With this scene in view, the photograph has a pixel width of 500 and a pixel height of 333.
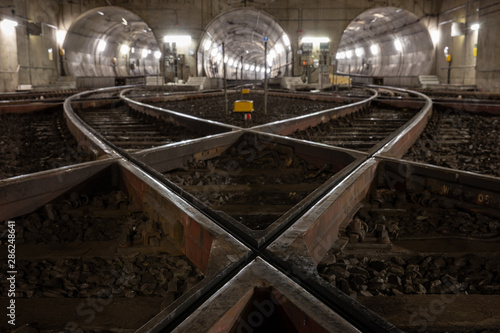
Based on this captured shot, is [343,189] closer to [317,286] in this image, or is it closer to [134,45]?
[317,286]

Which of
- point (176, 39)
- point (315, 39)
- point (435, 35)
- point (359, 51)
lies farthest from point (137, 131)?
point (359, 51)

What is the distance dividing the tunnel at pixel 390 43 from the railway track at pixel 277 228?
25.5m

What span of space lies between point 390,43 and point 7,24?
26.2 m

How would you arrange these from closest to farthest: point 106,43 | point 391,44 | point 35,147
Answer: point 35,147 → point 391,44 → point 106,43

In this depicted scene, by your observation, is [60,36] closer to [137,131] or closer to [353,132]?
[137,131]

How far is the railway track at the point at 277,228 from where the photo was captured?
51.0 inches

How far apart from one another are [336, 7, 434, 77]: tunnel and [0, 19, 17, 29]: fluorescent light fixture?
21244mm

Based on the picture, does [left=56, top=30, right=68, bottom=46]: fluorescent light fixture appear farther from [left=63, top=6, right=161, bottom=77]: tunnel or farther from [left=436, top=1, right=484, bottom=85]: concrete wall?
[left=436, top=1, right=484, bottom=85]: concrete wall

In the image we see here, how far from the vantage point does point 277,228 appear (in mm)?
1771

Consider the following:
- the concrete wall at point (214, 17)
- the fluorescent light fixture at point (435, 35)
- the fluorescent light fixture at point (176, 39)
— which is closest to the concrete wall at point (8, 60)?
the concrete wall at point (214, 17)

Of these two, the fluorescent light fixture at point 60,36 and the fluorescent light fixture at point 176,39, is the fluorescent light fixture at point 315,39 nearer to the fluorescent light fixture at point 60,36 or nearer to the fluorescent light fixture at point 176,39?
the fluorescent light fixture at point 176,39

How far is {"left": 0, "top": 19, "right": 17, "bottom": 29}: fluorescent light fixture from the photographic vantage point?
17.9 meters

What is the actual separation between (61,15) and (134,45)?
13378 millimetres

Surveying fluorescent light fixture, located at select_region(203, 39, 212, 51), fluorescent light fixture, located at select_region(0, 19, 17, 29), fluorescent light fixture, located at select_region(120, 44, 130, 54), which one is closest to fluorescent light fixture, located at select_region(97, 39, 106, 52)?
fluorescent light fixture, located at select_region(120, 44, 130, 54)
